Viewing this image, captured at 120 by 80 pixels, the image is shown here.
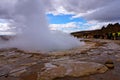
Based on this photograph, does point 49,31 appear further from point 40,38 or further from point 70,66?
point 70,66

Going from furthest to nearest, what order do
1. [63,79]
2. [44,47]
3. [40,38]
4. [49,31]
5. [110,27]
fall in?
[110,27] < [49,31] < [40,38] < [44,47] < [63,79]

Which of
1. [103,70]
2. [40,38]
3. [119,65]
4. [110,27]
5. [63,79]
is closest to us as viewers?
[63,79]

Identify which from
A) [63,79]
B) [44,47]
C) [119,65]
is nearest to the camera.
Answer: [63,79]

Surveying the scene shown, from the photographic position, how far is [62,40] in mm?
15164

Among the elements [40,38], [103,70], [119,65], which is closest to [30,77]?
[103,70]

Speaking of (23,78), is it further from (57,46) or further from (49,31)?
(49,31)

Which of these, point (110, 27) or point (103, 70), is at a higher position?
point (110, 27)

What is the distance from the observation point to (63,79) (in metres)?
A: 5.33

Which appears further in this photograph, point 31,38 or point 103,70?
point 31,38

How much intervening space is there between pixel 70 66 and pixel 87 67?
55 cm

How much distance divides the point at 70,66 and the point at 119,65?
175 cm

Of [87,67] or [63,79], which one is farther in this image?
[87,67]

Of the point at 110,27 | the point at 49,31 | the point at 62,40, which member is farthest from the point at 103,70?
the point at 110,27

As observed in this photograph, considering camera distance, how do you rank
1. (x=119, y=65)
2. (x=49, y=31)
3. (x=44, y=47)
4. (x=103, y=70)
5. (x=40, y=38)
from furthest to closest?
(x=49, y=31)
(x=40, y=38)
(x=44, y=47)
(x=119, y=65)
(x=103, y=70)
